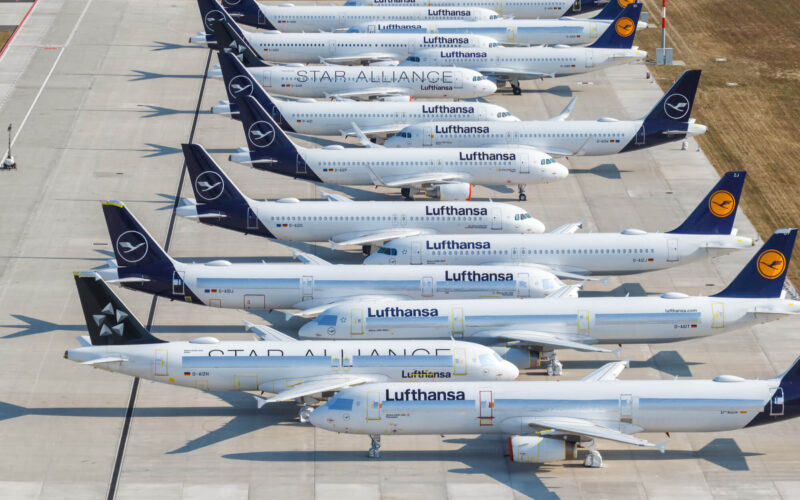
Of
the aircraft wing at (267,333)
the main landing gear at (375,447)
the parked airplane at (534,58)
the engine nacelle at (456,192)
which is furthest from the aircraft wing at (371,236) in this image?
the parked airplane at (534,58)

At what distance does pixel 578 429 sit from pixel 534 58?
194 feet

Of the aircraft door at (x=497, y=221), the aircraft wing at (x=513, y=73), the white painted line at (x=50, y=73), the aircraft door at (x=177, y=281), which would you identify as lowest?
the white painted line at (x=50, y=73)

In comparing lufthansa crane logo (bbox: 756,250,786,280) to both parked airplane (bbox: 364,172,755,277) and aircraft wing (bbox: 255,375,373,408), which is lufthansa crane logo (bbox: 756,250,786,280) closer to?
parked airplane (bbox: 364,172,755,277)

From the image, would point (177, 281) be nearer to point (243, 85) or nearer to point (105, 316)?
point (105, 316)

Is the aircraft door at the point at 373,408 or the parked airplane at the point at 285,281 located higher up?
the aircraft door at the point at 373,408

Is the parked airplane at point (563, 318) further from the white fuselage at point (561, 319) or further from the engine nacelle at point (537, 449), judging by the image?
the engine nacelle at point (537, 449)

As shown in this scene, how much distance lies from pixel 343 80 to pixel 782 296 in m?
47.6

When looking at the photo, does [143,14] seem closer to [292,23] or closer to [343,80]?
[292,23]

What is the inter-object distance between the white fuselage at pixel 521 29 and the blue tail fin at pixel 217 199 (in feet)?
143

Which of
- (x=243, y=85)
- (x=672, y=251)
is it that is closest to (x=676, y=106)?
(x=672, y=251)

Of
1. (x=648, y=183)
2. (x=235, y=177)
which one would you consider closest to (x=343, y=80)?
(x=235, y=177)

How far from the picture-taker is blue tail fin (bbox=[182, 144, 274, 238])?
8425cm

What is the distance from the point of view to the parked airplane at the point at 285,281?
76125 millimetres

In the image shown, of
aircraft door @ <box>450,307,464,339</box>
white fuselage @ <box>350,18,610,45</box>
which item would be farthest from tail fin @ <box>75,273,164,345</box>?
white fuselage @ <box>350,18,610,45</box>
